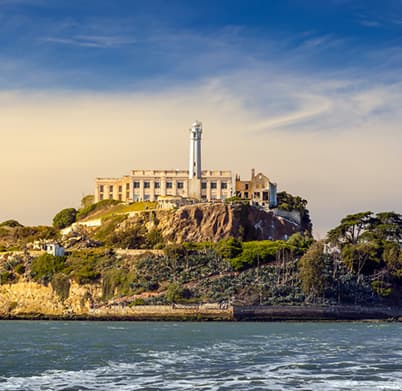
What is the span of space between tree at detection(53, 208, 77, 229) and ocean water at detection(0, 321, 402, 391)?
7307cm

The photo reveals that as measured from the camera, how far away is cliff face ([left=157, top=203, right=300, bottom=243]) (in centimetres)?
13600

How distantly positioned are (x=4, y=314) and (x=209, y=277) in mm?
28011

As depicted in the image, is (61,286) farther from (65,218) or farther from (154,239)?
(65,218)

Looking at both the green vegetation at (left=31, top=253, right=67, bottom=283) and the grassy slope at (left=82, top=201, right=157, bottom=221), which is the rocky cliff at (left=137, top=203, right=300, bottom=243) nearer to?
the grassy slope at (left=82, top=201, right=157, bottom=221)

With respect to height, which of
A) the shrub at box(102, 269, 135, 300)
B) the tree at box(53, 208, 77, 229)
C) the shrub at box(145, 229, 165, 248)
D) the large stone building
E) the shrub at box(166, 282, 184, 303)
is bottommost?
the shrub at box(166, 282, 184, 303)

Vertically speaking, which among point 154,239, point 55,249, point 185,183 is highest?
point 185,183

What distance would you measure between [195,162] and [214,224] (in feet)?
45.1

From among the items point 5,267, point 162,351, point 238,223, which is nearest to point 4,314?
point 5,267

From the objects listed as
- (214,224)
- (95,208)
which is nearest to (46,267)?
(214,224)

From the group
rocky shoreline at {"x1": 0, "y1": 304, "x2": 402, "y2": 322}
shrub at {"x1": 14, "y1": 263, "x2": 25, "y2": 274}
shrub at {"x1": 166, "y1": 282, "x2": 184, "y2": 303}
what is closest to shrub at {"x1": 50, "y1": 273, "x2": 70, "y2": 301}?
shrub at {"x1": 14, "y1": 263, "x2": 25, "y2": 274}

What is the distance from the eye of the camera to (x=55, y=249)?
438ft

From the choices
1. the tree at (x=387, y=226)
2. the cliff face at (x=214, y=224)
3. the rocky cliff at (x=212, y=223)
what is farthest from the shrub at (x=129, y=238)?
the tree at (x=387, y=226)

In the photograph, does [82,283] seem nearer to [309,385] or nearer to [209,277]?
[209,277]

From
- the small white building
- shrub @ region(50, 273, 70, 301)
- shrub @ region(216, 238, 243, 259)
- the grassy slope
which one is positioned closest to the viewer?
shrub @ region(216, 238, 243, 259)
